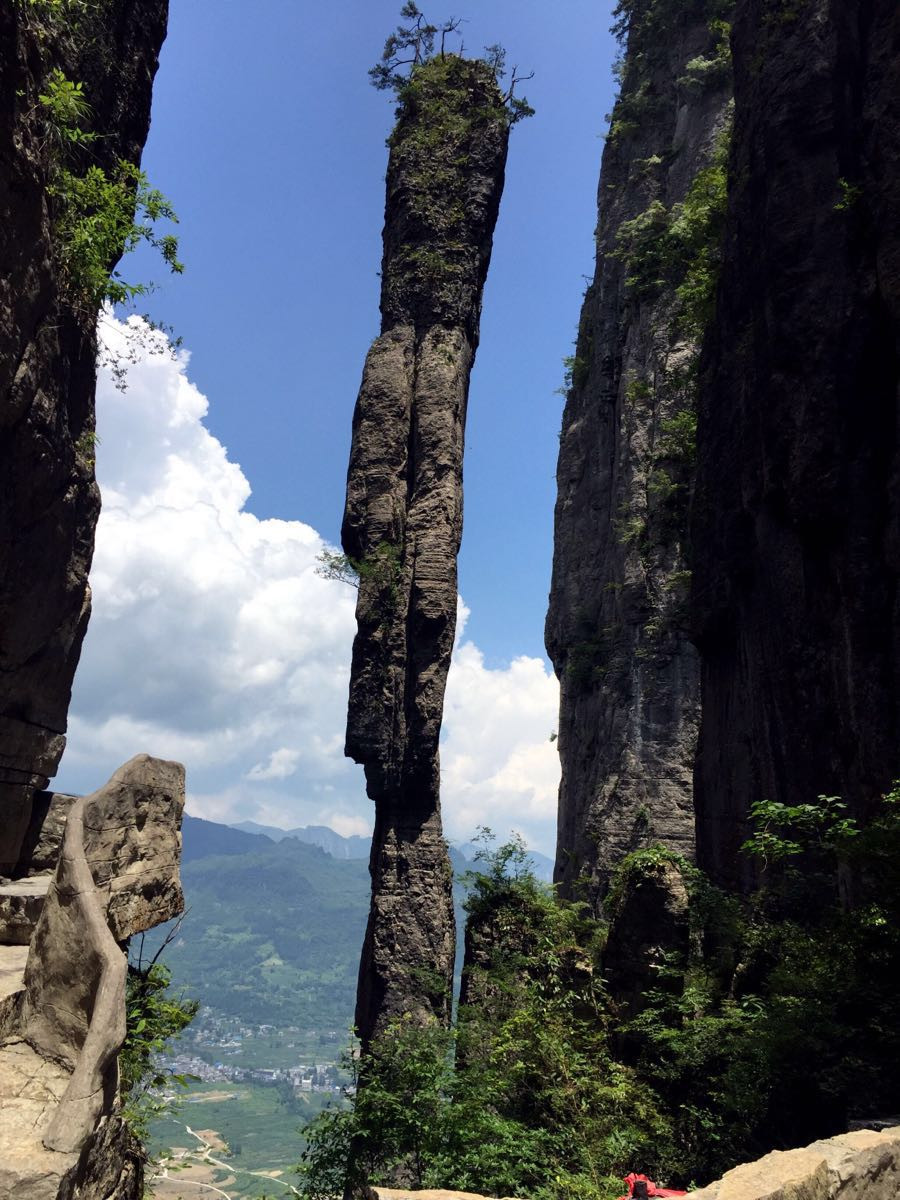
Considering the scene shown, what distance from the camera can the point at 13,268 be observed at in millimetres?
10477

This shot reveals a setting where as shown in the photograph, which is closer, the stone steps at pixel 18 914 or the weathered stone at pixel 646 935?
the stone steps at pixel 18 914

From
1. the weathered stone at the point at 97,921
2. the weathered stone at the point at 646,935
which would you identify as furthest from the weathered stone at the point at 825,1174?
the weathered stone at the point at 646,935

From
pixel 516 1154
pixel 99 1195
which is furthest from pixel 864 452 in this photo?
pixel 99 1195

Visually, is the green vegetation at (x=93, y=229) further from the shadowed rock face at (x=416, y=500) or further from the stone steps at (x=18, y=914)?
the shadowed rock face at (x=416, y=500)

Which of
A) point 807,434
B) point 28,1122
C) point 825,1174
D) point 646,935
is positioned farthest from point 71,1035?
point 807,434

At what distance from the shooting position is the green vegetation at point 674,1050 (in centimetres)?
900

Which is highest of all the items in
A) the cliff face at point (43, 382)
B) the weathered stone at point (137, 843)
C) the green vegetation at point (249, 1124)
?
the cliff face at point (43, 382)

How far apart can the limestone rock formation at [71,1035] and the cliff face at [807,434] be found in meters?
10.7

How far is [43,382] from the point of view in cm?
1219

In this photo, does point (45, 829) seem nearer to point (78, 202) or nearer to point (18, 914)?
point (18, 914)

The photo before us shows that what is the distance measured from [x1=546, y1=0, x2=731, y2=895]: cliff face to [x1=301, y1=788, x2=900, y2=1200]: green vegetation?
12009 millimetres

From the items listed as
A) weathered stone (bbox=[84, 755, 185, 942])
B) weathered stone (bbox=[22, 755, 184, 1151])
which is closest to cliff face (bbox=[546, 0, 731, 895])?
weathered stone (bbox=[84, 755, 185, 942])

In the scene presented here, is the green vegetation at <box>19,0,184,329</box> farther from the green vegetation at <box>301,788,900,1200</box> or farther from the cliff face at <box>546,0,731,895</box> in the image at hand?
the cliff face at <box>546,0,731,895</box>

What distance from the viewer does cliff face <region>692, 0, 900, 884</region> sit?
43.9 ft
